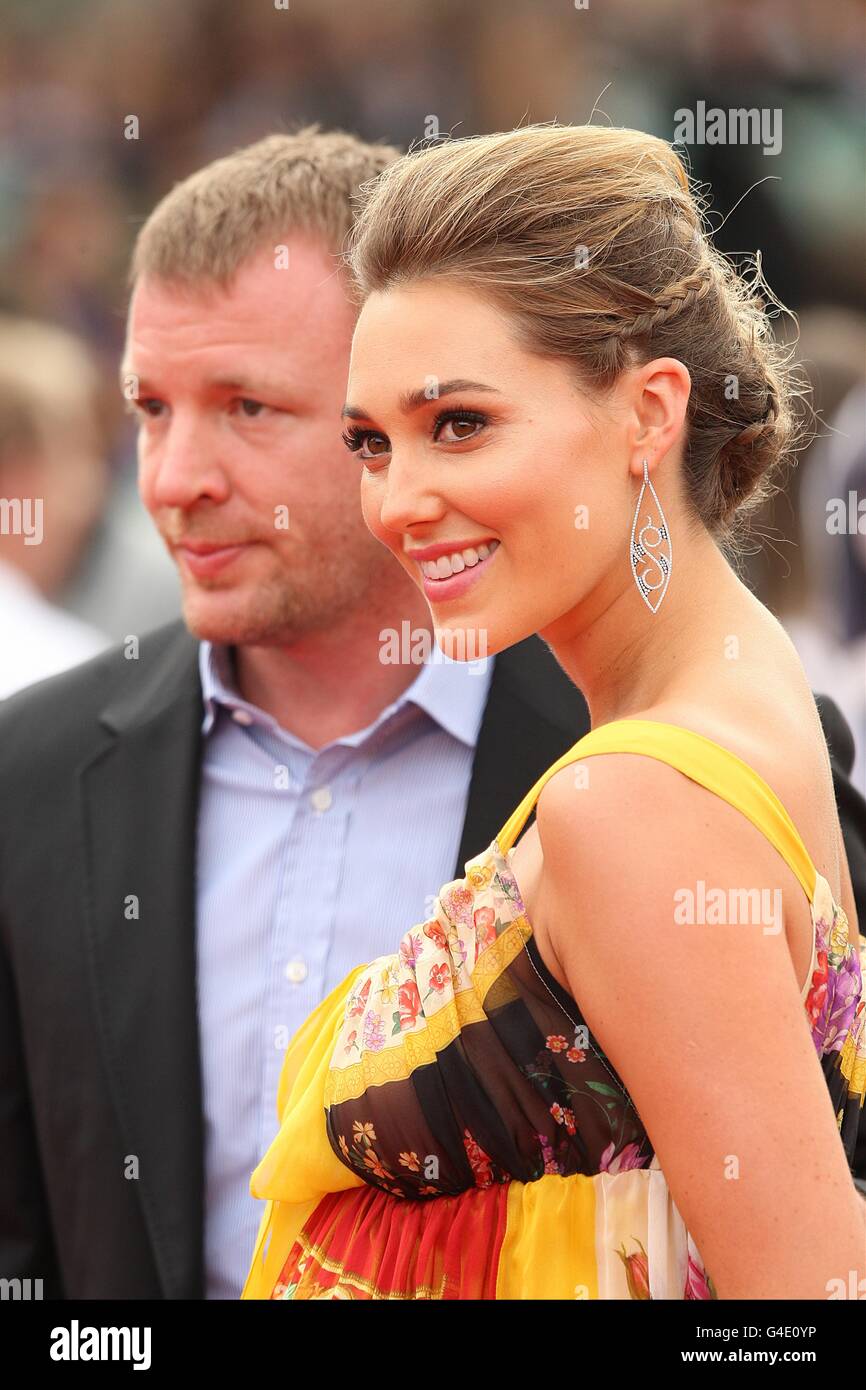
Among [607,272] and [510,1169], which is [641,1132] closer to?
[510,1169]

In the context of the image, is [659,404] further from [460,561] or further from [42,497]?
[42,497]

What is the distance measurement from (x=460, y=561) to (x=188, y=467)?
2.90 feet

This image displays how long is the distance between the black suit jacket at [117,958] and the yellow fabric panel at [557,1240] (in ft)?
2.31

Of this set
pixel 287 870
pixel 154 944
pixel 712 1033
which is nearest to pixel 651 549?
pixel 712 1033

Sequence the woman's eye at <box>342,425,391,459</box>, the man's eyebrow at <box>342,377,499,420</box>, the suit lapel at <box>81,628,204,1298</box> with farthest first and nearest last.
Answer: the suit lapel at <box>81,628,204,1298</box>
the woman's eye at <box>342,425,391,459</box>
the man's eyebrow at <box>342,377,499,420</box>

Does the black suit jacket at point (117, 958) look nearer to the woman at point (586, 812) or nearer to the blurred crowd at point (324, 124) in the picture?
the woman at point (586, 812)

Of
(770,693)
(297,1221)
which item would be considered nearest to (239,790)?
(297,1221)

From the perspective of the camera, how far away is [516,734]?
2.16m

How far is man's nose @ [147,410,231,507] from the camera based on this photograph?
7.22 ft

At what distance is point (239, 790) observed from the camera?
2273mm

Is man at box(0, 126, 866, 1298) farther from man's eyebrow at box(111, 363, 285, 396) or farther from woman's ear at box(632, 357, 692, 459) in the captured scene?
woman's ear at box(632, 357, 692, 459)

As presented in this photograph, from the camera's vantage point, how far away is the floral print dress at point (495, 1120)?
4.45ft

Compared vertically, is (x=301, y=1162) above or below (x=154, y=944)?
below

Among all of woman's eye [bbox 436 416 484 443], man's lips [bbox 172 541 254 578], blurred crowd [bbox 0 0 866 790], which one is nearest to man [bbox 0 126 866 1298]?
man's lips [bbox 172 541 254 578]
